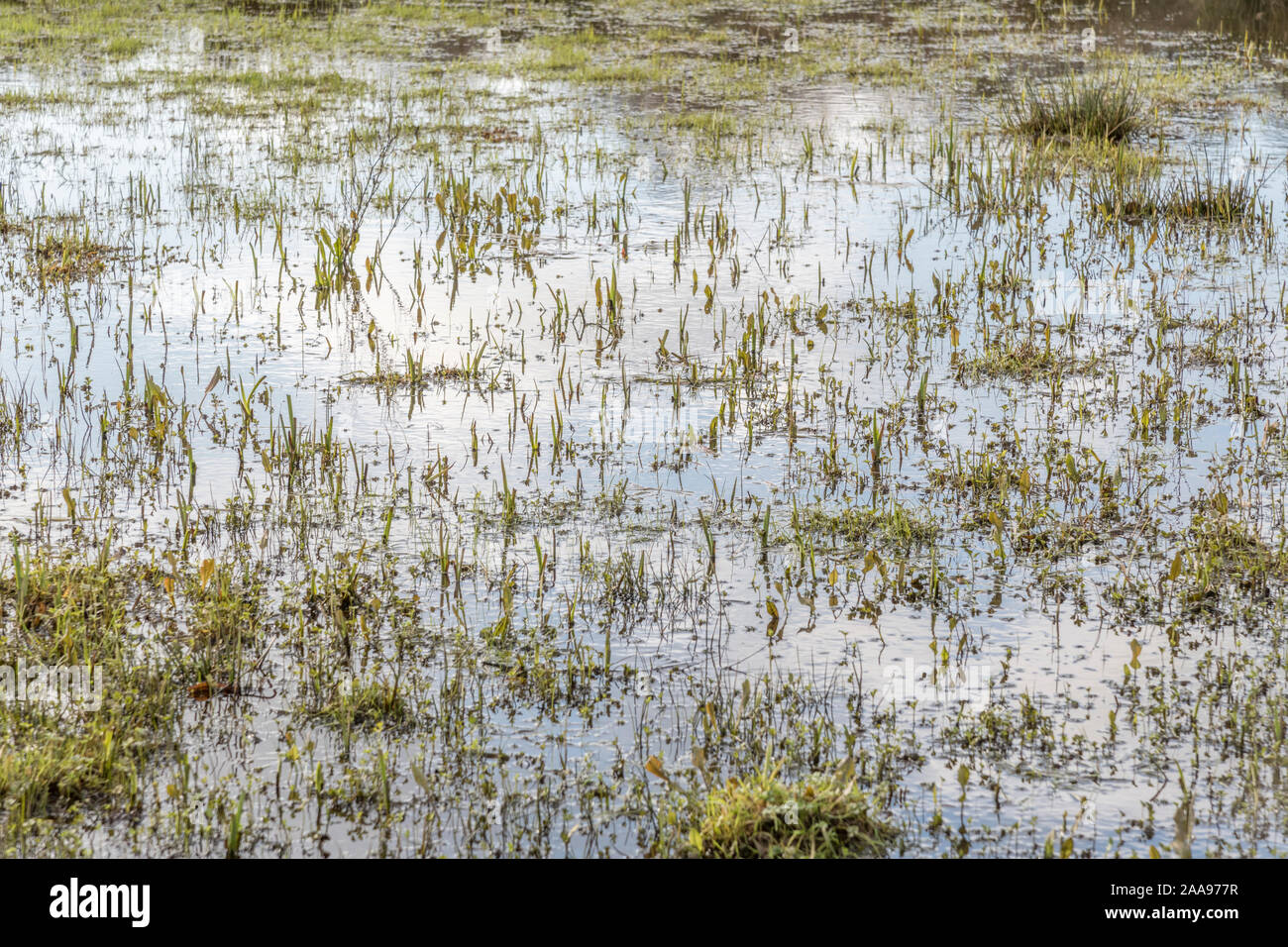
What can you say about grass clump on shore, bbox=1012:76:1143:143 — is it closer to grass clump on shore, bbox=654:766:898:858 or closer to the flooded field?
the flooded field

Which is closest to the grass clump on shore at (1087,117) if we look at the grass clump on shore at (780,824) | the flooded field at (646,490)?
the flooded field at (646,490)

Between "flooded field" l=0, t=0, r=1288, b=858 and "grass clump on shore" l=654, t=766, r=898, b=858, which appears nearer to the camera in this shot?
"grass clump on shore" l=654, t=766, r=898, b=858

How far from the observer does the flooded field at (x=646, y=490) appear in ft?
10.9

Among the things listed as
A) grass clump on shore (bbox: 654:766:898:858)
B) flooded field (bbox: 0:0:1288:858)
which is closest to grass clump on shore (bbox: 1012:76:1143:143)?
flooded field (bbox: 0:0:1288:858)

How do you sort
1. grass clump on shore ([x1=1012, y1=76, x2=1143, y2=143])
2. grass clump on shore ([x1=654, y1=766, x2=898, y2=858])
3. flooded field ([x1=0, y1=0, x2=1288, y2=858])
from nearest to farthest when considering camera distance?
1. grass clump on shore ([x1=654, y1=766, x2=898, y2=858])
2. flooded field ([x1=0, y1=0, x2=1288, y2=858])
3. grass clump on shore ([x1=1012, y1=76, x2=1143, y2=143])

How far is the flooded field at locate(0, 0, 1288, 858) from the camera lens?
10.9 ft

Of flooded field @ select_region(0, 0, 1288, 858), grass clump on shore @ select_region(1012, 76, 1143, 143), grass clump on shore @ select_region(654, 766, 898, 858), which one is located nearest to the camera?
grass clump on shore @ select_region(654, 766, 898, 858)

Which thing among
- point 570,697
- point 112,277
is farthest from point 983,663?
point 112,277

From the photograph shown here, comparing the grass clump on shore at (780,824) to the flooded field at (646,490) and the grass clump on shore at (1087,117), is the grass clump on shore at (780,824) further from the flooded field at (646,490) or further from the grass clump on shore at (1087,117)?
the grass clump on shore at (1087,117)

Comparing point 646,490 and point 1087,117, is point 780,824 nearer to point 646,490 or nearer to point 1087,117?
point 646,490

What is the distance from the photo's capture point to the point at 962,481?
5.12 metres

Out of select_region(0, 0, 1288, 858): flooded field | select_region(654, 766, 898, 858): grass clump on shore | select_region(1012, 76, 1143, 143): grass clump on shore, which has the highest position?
select_region(1012, 76, 1143, 143): grass clump on shore

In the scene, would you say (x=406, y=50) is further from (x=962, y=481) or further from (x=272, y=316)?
(x=962, y=481)

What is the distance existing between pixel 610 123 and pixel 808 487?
771 centimetres
